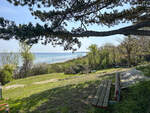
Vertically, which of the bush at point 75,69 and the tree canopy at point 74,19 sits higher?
the tree canopy at point 74,19

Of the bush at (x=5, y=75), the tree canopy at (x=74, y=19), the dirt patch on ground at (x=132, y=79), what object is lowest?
the bush at (x=5, y=75)

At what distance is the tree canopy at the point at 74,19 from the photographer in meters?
2.83

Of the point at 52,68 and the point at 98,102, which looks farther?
the point at 52,68

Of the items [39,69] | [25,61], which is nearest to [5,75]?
[25,61]

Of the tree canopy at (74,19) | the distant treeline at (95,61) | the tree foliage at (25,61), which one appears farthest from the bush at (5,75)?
the tree canopy at (74,19)

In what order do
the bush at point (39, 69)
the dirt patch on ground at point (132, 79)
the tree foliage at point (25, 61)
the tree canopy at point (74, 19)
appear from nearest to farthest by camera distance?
the tree canopy at point (74, 19) → the dirt patch on ground at point (132, 79) → the tree foliage at point (25, 61) → the bush at point (39, 69)

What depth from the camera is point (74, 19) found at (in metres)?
3.75

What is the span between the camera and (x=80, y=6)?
10.5ft

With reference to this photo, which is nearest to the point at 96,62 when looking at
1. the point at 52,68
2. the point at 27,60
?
the point at 52,68

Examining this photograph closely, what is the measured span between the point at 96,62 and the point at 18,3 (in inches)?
583

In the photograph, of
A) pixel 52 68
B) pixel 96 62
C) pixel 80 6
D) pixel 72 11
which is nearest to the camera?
pixel 80 6

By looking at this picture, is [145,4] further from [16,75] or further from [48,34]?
[16,75]

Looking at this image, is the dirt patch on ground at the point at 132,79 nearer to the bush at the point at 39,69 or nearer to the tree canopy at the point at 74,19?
the tree canopy at the point at 74,19

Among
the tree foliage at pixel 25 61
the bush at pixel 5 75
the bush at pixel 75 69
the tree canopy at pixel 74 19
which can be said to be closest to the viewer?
the tree canopy at pixel 74 19
